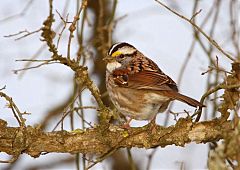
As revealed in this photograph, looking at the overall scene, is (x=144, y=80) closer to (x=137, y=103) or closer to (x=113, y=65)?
(x=137, y=103)

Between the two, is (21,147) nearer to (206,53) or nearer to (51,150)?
(51,150)

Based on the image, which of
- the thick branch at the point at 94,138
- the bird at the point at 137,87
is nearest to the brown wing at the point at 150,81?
the bird at the point at 137,87

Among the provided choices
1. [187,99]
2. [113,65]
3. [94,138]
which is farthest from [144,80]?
[94,138]

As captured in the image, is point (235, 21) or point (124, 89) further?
point (235, 21)

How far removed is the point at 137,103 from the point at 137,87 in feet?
0.40

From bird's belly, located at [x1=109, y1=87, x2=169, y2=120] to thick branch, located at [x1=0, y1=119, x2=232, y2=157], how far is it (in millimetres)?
487

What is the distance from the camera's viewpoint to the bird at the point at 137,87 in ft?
14.5

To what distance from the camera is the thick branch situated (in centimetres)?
384

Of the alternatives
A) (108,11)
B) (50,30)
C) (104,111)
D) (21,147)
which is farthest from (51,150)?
(108,11)

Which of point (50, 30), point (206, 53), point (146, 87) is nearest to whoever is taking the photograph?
point (50, 30)

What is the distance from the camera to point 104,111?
3.78 meters

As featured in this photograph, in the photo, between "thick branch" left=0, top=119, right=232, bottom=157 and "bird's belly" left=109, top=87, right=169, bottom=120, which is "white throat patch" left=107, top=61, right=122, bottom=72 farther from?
"thick branch" left=0, top=119, right=232, bottom=157

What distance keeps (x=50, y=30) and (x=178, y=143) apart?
104 cm

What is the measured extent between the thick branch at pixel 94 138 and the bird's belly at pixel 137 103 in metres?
0.49
